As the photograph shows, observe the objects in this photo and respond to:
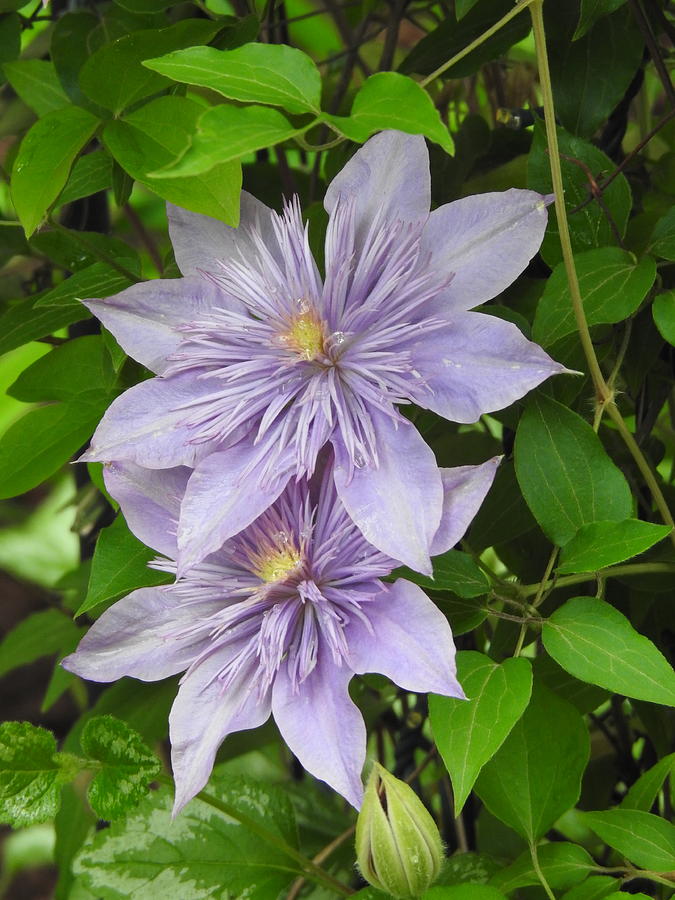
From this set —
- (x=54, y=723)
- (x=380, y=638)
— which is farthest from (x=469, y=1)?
(x=54, y=723)

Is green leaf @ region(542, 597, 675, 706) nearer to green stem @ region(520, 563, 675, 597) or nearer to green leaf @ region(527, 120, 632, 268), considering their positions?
green stem @ region(520, 563, 675, 597)

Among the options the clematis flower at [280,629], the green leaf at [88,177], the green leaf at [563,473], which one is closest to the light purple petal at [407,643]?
the clematis flower at [280,629]

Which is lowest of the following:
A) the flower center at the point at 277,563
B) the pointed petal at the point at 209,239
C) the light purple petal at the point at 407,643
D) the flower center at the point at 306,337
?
the light purple petal at the point at 407,643

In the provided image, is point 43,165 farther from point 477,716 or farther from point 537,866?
point 537,866

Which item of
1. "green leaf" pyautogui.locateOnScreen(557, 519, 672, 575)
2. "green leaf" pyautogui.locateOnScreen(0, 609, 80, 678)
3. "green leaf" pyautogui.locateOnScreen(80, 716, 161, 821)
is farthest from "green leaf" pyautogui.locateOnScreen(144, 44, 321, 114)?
"green leaf" pyautogui.locateOnScreen(0, 609, 80, 678)

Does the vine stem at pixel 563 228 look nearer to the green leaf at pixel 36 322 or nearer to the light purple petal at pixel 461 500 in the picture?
the light purple petal at pixel 461 500

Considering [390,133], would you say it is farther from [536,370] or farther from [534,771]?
[534,771]
